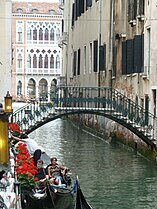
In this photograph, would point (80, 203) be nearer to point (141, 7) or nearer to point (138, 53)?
point (138, 53)

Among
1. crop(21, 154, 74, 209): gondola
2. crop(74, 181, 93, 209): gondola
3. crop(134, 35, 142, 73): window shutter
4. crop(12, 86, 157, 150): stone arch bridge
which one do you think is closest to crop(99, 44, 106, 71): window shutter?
crop(134, 35, 142, 73): window shutter

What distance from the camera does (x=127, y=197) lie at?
1253 cm

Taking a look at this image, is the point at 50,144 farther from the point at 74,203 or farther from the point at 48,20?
the point at 48,20

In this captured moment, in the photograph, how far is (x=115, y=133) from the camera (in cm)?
2262

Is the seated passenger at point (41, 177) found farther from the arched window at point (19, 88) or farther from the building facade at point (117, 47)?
the arched window at point (19, 88)

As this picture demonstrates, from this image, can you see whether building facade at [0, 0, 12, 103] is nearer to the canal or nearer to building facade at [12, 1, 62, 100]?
the canal

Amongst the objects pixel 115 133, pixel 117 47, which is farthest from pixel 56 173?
pixel 115 133

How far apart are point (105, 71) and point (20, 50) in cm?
3961

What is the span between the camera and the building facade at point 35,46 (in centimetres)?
6159

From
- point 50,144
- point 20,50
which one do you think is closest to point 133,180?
point 50,144

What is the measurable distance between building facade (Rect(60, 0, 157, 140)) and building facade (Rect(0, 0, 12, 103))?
10.2 feet

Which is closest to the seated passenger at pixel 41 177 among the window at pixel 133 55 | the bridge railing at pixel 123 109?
the bridge railing at pixel 123 109

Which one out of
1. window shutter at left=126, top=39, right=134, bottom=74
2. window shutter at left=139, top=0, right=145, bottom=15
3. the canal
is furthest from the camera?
window shutter at left=126, top=39, right=134, bottom=74

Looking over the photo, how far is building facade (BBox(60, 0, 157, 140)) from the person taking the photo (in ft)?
58.9
